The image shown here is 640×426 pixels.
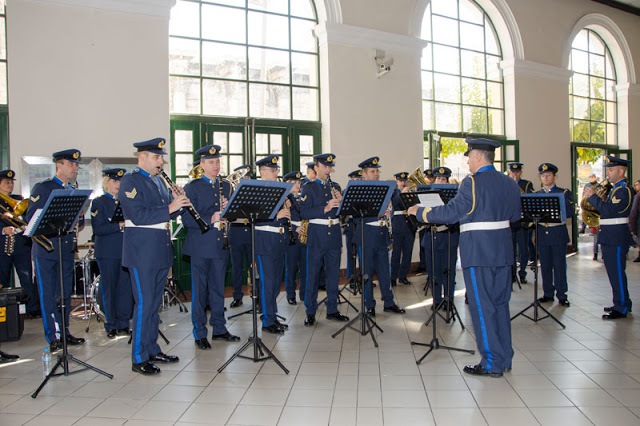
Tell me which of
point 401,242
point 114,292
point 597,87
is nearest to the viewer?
point 114,292

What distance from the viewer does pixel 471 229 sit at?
14.5ft

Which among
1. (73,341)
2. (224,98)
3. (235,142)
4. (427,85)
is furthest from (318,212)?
(427,85)

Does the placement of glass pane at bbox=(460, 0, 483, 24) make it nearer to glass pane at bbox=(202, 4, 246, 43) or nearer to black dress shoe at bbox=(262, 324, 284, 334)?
glass pane at bbox=(202, 4, 246, 43)

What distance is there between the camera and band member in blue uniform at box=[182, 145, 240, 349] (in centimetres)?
528

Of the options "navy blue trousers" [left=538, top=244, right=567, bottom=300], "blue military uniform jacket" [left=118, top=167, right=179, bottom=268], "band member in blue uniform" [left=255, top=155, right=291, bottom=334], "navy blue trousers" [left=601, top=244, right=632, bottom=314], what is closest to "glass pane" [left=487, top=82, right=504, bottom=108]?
"navy blue trousers" [left=538, top=244, right=567, bottom=300]

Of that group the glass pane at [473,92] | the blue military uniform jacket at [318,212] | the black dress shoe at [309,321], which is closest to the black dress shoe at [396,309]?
the black dress shoe at [309,321]

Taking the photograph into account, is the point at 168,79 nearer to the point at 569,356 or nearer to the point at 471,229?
the point at 471,229

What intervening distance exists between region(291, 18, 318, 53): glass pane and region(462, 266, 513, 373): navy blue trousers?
645cm

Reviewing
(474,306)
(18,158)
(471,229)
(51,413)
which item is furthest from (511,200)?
(18,158)

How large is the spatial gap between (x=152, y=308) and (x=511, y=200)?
3.23 meters

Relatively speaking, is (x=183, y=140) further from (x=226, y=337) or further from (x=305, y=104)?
(x=226, y=337)

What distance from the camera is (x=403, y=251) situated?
917 cm

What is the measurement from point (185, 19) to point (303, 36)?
2194 mm

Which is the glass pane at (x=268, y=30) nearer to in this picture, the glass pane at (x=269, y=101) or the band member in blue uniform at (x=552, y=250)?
the glass pane at (x=269, y=101)
